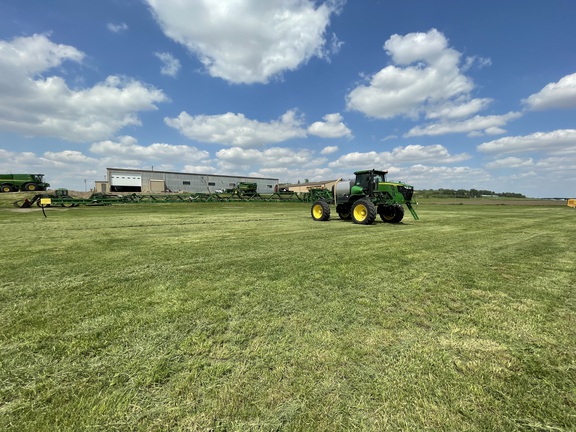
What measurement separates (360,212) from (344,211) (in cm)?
221

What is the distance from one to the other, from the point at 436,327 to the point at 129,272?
4.89 meters

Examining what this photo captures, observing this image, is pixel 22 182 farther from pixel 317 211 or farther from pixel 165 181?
pixel 317 211

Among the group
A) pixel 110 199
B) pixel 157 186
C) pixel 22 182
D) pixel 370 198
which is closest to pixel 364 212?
pixel 370 198

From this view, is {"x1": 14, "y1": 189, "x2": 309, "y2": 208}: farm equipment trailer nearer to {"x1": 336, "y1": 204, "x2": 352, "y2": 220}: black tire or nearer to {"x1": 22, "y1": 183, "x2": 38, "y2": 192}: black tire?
{"x1": 22, "y1": 183, "x2": 38, "y2": 192}: black tire

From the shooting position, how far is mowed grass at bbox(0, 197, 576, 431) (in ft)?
5.91

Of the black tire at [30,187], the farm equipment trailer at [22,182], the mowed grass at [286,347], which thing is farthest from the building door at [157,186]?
the mowed grass at [286,347]

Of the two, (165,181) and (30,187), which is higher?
(165,181)

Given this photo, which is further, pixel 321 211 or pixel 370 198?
pixel 321 211

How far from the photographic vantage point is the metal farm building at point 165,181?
59875 mm

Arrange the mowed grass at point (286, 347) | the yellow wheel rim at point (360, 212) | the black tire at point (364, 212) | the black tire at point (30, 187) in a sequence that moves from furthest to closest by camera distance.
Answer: the black tire at point (30, 187) < the yellow wheel rim at point (360, 212) < the black tire at point (364, 212) < the mowed grass at point (286, 347)

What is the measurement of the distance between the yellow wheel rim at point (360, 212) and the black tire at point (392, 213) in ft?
5.74

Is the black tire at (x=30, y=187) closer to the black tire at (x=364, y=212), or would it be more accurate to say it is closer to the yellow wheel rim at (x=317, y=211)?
the yellow wheel rim at (x=317, y=211)

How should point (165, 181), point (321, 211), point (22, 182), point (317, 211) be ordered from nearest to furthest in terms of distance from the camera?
point (321, 211) < point (317, 211) < point (22, 182) < point (165, 181)

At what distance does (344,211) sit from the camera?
50.7ft
